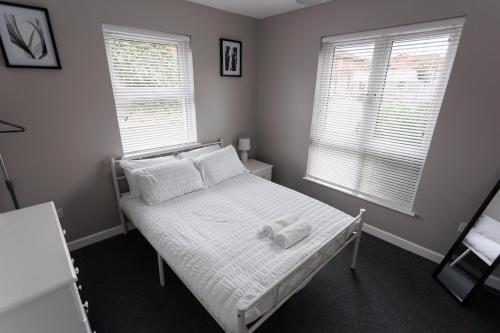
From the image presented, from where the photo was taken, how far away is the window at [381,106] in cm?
208

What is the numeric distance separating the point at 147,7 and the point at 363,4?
2.06 m

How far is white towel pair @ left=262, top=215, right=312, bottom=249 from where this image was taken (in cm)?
164

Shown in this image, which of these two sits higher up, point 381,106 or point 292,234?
point 381,106

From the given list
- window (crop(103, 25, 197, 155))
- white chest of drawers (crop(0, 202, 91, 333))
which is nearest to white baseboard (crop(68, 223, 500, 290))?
window (crop(103, 25, 197, 155))

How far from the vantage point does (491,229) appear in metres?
1.91

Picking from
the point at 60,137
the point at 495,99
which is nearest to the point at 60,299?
the point at 60,137

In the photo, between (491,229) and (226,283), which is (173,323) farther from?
(491,229)

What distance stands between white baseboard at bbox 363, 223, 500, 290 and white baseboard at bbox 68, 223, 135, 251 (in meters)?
2.75

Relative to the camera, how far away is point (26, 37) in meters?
1.83

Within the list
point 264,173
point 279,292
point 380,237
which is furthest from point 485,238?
point 264,173

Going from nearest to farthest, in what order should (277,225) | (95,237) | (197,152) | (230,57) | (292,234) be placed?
1. (292,234)
2. (277,225)
3. (95,237)
4. (197,152)
5. (230,57)

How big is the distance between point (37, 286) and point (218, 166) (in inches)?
73.5

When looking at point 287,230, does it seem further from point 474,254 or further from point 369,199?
point 474,254

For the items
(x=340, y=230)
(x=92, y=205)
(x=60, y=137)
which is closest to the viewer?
(x=340, y=230)
